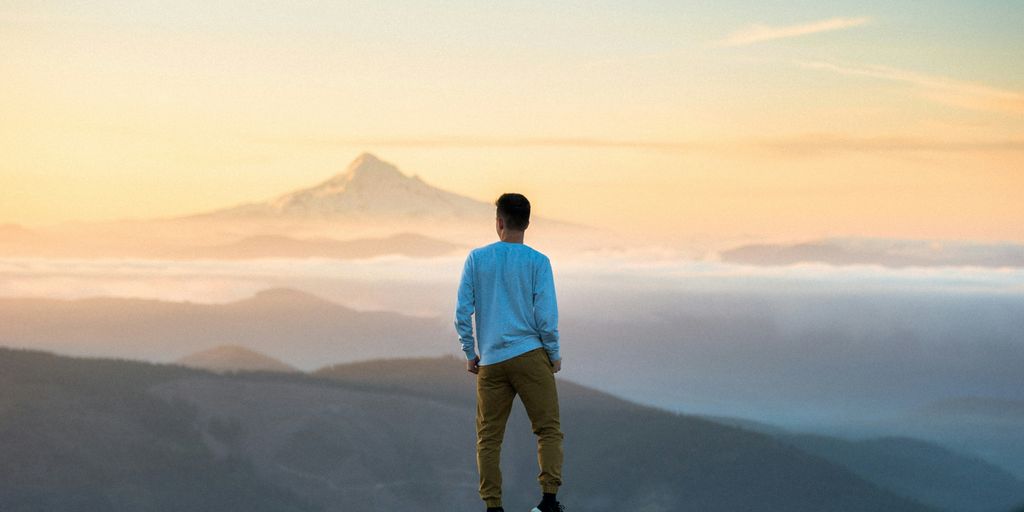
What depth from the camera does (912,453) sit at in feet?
243

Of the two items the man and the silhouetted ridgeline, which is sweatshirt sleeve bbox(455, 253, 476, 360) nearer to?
the man

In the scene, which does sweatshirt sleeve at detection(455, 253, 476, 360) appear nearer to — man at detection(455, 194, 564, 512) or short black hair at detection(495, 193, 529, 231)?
man at detection(455, 194, 564, 512)

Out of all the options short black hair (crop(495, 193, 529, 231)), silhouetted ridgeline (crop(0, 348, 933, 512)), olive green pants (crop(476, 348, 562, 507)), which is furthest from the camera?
silhouetted ridgeline (crop(0, 348, 933, 512))

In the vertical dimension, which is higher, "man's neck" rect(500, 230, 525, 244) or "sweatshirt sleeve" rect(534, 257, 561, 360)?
"man's neck" rect(500, 230, 525, 244)

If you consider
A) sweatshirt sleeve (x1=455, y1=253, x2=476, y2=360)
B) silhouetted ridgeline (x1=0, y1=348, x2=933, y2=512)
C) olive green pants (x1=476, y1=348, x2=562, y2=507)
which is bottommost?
silhouetted ridgeline (x1=0, y1=348, x2=933, y2=512)

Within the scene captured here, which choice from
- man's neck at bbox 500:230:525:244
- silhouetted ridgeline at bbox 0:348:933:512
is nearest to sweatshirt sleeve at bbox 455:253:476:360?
man's neck at bbox 500:230:525:244

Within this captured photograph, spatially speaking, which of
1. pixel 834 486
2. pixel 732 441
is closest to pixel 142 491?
pixel 732 441

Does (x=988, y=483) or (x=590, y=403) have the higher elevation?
(x=590, y=403)

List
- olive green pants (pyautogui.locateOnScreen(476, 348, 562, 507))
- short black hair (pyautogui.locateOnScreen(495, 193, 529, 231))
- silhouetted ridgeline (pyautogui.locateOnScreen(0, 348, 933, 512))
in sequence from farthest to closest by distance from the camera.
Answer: silhouetted ridgeline (pyautogui.locateOnScreen(0, 348, 933, 512)) → olive green pants (pyautogui.locateOnScreen(476, 348, 562, 507)) → short black hair (pyautogui.locateOnScreen(495, 193, 529, 231))

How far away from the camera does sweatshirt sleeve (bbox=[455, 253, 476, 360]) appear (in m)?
9.09

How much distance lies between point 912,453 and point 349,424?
40889 millimetres

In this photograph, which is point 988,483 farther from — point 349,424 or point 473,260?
point 473,260

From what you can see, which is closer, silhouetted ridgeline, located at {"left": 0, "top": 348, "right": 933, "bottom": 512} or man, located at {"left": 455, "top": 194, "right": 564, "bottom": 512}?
man, located at {"left": 455, "top": 194, "right": 564, "bottom": 512}

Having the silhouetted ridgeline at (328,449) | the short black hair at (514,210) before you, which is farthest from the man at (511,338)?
the silhouetted ridgeline at (328,449)
